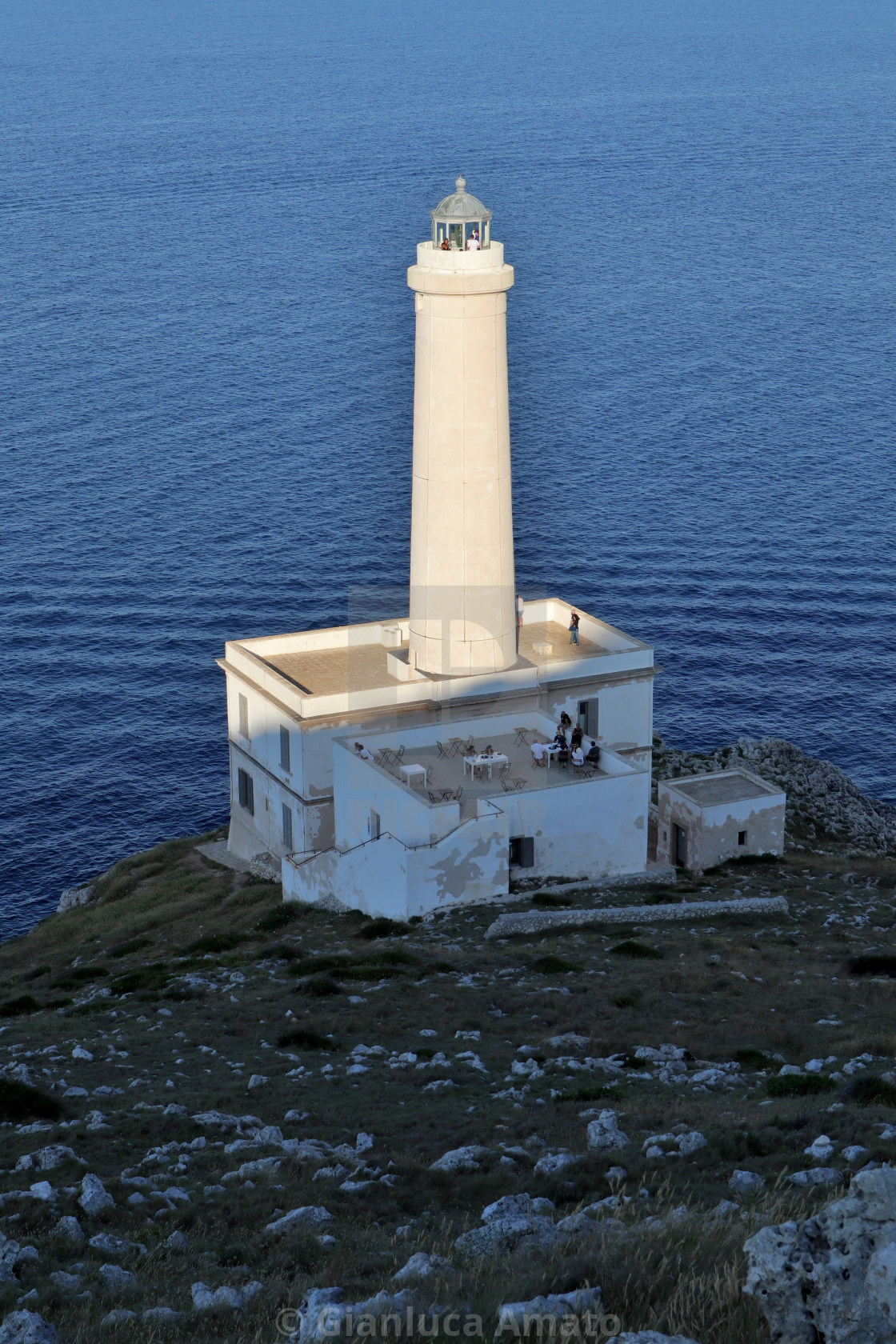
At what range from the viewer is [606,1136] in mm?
22438

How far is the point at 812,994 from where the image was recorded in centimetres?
3394

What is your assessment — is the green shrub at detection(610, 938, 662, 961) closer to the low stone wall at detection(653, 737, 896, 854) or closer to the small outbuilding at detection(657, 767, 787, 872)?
the small outbuilding at detection(657, 767, 787, 872)

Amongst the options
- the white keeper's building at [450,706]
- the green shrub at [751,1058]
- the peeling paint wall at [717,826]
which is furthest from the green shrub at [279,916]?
the green shrub at [751,1058]

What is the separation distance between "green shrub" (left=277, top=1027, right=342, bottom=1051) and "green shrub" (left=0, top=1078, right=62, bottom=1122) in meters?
5.64

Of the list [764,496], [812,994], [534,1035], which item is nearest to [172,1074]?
[534,1035]

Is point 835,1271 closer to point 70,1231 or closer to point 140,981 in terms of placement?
point 70,1231

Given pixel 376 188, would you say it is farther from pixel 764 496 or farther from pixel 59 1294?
pixel 59 1294

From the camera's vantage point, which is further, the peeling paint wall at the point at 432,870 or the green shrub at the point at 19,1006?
the peeling paint wall at the point at 432,870

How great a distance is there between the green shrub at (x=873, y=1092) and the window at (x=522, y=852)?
22.2 m

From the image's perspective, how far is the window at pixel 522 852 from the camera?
4634 centimetres

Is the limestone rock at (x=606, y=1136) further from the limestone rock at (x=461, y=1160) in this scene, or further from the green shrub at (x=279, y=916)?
the green shrub at (x=279, y=916)

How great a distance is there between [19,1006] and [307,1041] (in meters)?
12.8

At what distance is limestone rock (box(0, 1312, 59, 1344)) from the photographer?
584 inches

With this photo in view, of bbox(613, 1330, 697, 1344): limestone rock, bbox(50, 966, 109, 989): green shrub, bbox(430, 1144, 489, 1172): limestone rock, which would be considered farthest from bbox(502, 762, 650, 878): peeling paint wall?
bbox(613, 1330, 697, 1344): limestone rock
